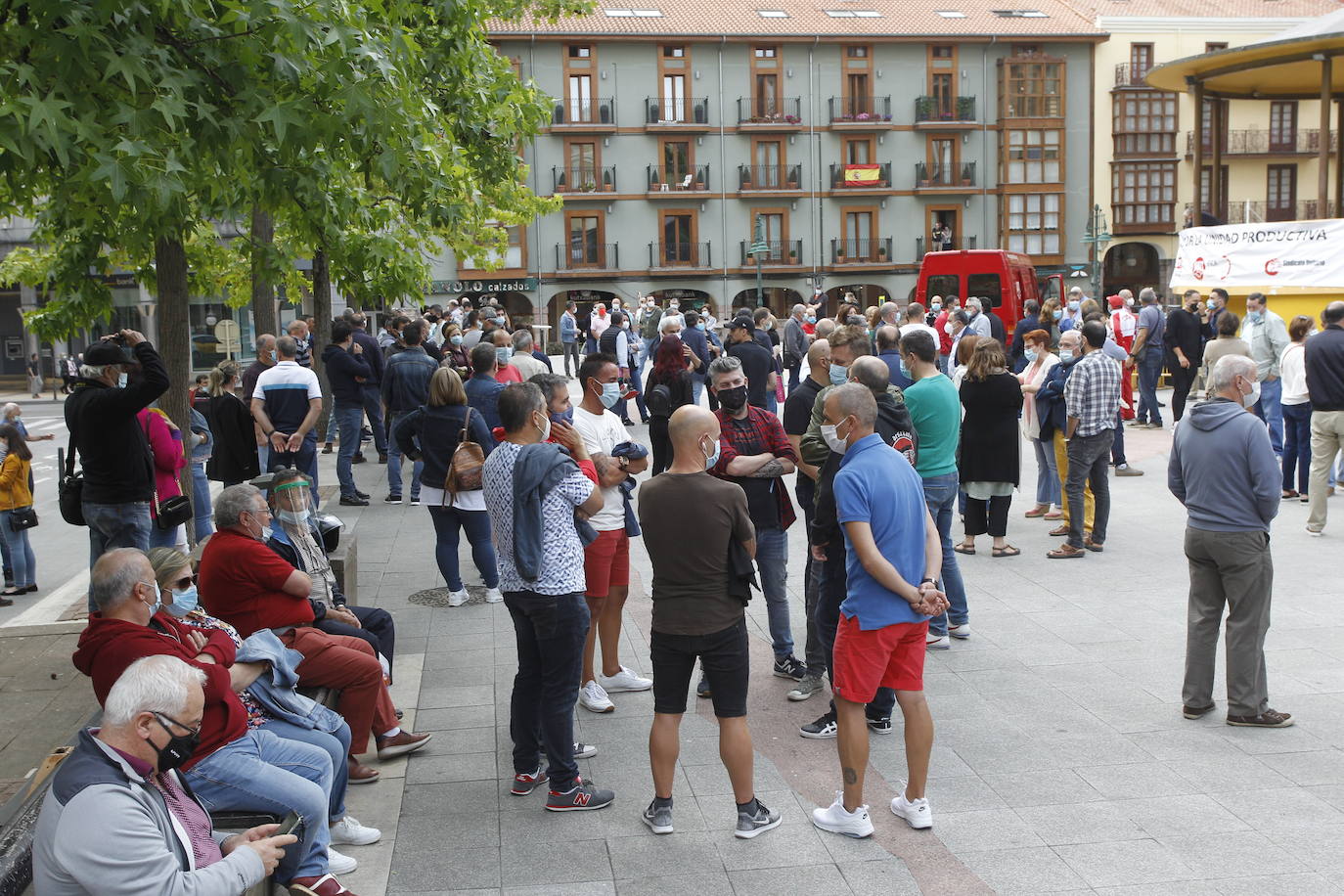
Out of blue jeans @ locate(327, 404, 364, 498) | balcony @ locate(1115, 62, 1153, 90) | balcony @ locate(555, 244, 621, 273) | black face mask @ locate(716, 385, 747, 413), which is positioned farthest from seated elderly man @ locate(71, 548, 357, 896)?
balcony @ locate(1115, 62, 1153, 90)

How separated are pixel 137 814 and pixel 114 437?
497 centimetres

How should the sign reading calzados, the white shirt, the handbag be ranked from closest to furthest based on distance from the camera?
the white shirt, the handbag, the sign reading calzados

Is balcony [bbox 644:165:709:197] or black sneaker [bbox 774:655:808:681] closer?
black sneaker [bbox 774:655:808:681]

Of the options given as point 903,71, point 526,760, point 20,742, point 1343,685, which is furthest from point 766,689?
point 903,71

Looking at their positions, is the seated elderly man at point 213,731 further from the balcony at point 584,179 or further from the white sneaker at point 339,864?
the balcony at point 584,179

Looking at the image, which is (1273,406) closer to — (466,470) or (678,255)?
(466,470)

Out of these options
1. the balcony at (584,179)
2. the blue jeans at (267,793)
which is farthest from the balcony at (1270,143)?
the blue jeans at (267,793)

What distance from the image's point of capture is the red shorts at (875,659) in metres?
5.11

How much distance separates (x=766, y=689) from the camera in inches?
277

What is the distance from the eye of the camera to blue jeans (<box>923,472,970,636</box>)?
7.75 m

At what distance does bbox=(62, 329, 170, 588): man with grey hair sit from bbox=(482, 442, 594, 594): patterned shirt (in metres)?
2.62

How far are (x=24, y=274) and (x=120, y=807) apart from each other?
1376 centimetres

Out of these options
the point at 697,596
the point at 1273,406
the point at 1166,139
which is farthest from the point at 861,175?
the point at 697,596

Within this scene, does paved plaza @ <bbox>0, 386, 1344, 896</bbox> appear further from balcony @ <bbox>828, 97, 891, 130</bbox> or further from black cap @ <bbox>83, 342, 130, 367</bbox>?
balcony @ <bbox>828, 97, 891, 130</bbox>
